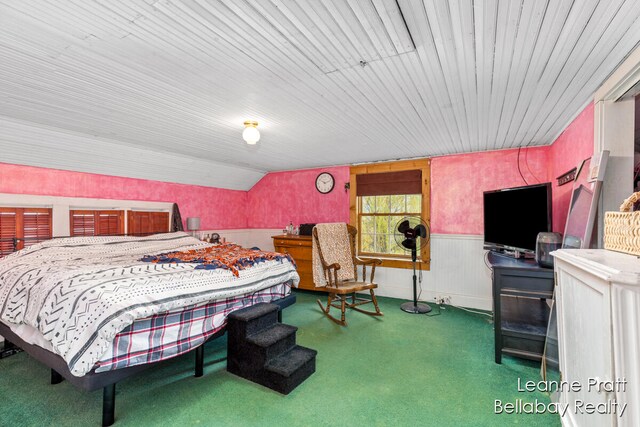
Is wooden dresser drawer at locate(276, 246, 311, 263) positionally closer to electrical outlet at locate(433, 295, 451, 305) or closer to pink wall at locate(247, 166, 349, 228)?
pink wall at locate(247, 166, 349, 228)

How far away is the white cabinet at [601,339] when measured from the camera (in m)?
0.85

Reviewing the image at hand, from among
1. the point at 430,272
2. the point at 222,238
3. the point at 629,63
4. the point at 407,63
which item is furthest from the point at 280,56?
the point at 222,238

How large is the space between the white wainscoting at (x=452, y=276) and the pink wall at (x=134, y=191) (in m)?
3.01

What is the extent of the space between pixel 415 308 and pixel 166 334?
9.96 ft

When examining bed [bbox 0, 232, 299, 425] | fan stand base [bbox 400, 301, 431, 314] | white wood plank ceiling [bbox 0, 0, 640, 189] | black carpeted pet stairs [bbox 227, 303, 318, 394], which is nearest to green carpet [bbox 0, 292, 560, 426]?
black carpeted pet stairs [bbox 227, 303, 318, 394]

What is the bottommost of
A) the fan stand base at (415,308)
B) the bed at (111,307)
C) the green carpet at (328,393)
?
the green carpet at (328,393)

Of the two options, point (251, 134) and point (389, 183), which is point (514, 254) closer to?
point (389, 183)

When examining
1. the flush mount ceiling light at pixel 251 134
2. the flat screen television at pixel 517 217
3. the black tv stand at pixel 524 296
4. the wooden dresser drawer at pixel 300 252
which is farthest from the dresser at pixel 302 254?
the black tv stand at pixel 524 296

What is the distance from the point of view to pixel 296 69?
1818mm

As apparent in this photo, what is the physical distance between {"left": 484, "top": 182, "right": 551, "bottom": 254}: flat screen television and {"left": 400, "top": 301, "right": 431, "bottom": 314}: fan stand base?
3.71 feet

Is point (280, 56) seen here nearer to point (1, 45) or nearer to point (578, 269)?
point (1, 45)

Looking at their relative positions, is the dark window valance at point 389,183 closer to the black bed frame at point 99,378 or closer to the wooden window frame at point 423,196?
the wooden window frame at point 423,196

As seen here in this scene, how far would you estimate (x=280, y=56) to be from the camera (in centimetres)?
167

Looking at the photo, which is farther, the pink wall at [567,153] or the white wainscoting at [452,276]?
the white wainscoting at [452,276]
